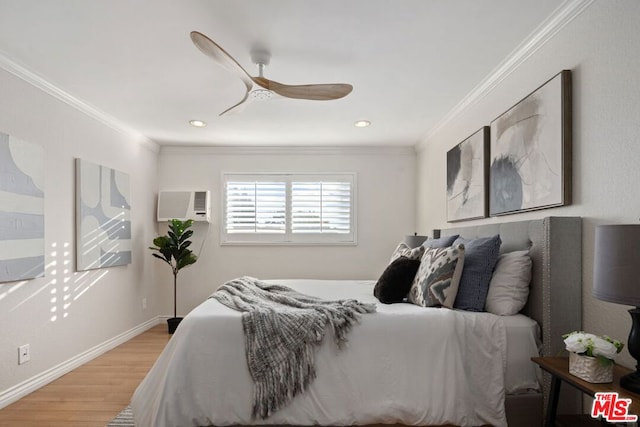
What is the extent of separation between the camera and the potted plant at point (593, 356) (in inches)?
60.1

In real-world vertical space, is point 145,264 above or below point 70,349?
above

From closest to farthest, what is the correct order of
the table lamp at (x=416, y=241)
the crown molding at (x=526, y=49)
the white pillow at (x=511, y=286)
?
1. the crown molding at (x=526, y=49)
2. the white pillow at (x=511, y=286)
3. the table lamp at (x=416, y=241)

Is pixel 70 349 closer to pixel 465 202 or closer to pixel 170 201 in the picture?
pixel 170 201

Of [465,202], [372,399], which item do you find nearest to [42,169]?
[372,399]

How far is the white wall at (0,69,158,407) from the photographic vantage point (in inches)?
108

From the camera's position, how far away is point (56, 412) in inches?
100

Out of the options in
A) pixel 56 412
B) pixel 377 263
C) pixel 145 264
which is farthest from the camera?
pixel 377 263

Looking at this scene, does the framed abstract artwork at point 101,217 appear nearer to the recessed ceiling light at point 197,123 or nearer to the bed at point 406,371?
the recessed ceiling light at point 197,123

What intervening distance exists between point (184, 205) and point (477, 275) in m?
3.98

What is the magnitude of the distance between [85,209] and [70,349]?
4.19 feet

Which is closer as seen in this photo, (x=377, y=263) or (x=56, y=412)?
(x=56, y=412)

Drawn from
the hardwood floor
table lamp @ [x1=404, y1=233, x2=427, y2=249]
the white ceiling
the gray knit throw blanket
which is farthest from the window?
the gray knit throw blanket

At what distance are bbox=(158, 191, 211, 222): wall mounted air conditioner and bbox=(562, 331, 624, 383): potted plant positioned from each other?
4.39 m

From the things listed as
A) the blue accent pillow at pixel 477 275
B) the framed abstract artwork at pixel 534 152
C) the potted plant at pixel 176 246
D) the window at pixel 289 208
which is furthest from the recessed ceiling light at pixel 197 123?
the blue accent pillow at pixel 477 275
